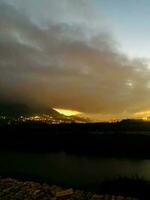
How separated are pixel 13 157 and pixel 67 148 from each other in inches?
583

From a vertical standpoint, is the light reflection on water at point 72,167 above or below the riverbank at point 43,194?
below

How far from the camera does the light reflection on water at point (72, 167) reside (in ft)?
116

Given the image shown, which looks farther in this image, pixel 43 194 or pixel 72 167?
pixel 72 167

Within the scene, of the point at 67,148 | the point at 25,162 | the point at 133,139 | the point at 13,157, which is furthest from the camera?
the point at 133,139

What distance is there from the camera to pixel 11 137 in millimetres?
79938

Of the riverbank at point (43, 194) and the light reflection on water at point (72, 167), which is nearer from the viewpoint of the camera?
the riverbank at point (43, 194)

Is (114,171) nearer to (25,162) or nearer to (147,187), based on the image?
(25,162)

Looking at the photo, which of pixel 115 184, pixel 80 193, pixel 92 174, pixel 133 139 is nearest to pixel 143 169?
pixel 92 174

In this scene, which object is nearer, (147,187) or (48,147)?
(147,187)

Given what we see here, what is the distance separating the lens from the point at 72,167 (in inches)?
1711

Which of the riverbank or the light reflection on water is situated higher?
the riverbank

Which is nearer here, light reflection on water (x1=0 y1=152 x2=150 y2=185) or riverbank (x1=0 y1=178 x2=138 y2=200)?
riverbank (x1=0 y1=178 x2=138 y2=200)

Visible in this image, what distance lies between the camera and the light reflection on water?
35406mm

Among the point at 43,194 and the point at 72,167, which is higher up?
the point at 43,194
